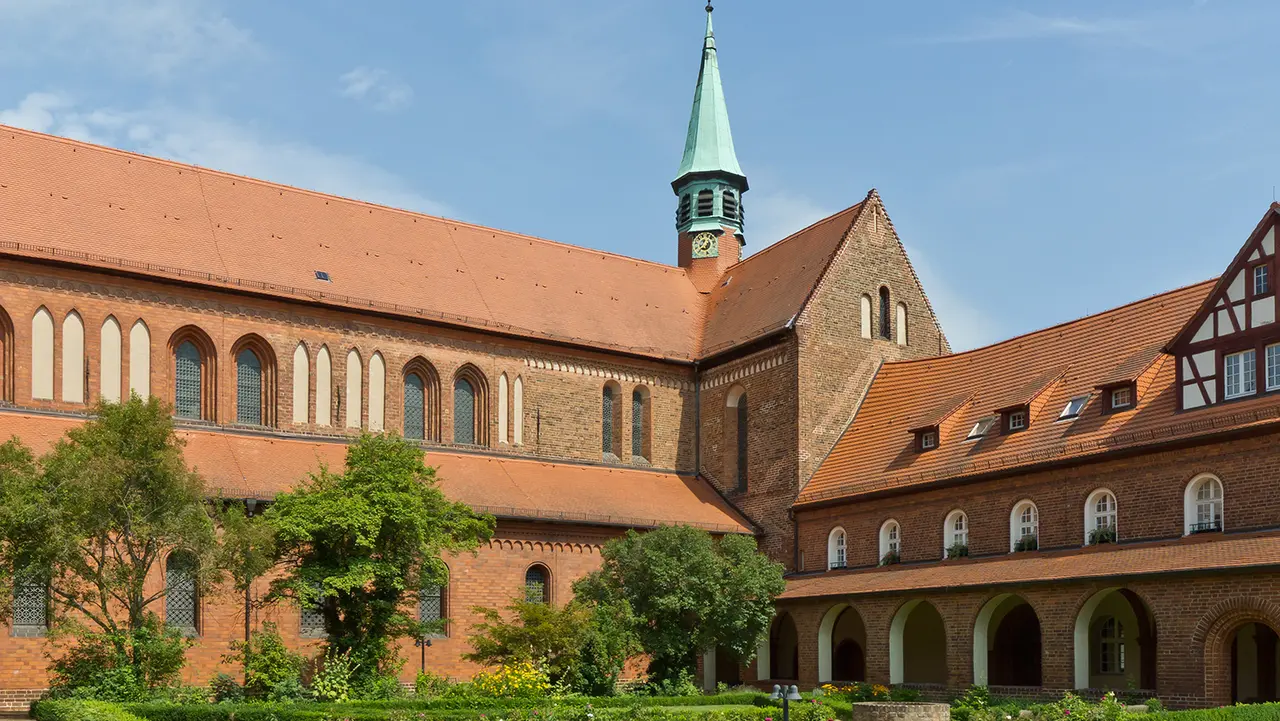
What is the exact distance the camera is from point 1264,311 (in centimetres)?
3231

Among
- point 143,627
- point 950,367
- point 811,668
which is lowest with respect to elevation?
point 811,668

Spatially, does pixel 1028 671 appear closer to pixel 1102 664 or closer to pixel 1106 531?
pixel 1102 664

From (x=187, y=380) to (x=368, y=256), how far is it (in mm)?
7562

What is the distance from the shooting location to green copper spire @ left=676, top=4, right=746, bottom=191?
190 feet

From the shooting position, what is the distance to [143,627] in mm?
31578

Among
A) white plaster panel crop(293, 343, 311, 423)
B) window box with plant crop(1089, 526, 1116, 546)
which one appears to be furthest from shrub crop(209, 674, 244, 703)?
window box with plant crop(1089, 526, 1116, 546)

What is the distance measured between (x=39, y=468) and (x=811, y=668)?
22.1 meters

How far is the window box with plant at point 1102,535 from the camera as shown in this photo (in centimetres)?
3478

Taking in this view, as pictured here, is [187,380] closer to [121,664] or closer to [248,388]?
[248,388]

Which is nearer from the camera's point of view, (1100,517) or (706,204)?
(1100,517)

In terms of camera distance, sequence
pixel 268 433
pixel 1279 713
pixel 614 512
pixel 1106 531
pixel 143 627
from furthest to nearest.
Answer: pixel 614 512 < pixel 268 433 < pixel 1106 531 < pixel 143 627 < pixel 1279 713

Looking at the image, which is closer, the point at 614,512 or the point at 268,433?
the point at 268,433

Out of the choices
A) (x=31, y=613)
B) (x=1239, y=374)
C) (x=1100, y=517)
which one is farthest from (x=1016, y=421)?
(x=31, y=613)

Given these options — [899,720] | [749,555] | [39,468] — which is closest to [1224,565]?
[899,720]
